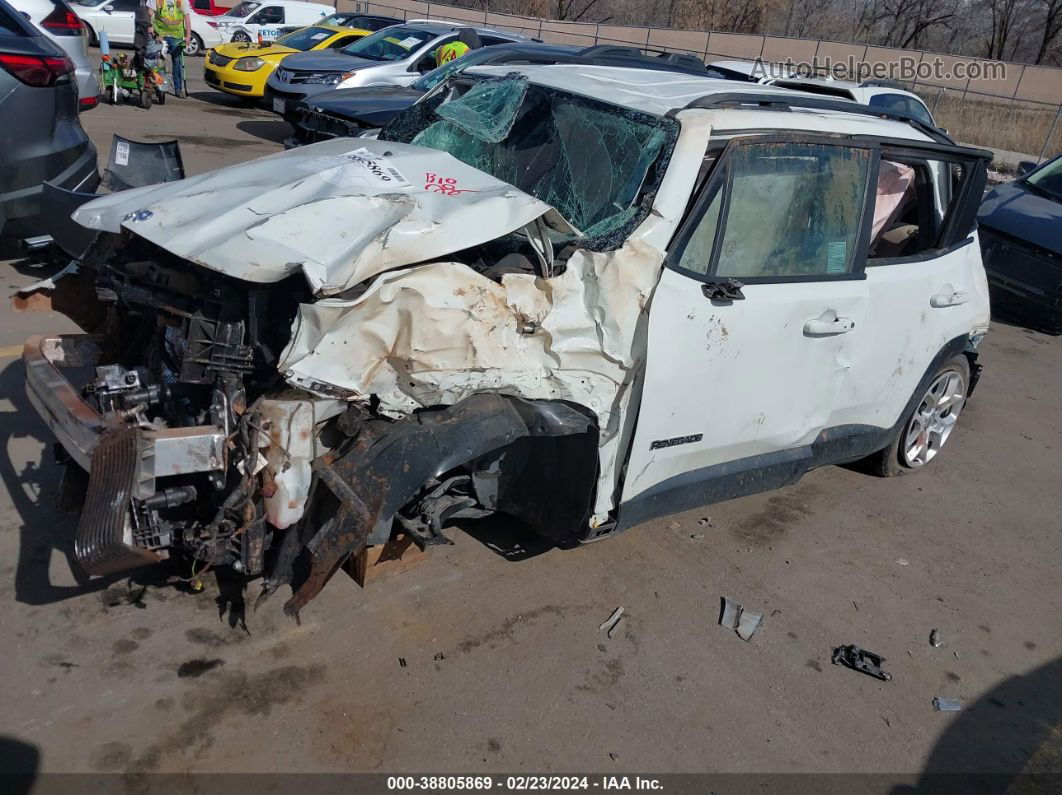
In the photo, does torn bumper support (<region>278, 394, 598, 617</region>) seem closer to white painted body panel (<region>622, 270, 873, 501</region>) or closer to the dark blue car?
white painted body panel (<region>622, 270, 873, 501</region>)

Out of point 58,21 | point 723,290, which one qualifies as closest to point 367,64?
point 58,21

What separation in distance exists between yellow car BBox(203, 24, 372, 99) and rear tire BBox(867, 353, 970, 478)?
41.0 ft

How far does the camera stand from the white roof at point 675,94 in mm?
3650

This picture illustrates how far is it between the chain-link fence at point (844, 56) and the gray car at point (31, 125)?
23.3 metres

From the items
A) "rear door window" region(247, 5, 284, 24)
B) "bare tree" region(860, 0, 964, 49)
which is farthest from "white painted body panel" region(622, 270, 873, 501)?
"bare tree" region(860, 0, 964, 49)

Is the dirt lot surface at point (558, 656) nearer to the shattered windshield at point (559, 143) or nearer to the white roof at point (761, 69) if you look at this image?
the shattered windshield at point (559, 143)

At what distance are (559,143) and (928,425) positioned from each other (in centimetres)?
289

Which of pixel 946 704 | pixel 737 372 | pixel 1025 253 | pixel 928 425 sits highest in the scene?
pixel 737 372

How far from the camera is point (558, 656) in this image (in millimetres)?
3406

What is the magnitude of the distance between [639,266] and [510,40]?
11.2m

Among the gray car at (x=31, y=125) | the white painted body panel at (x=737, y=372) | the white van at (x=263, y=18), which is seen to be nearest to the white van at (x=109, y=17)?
the white van at (x=263, y=18)

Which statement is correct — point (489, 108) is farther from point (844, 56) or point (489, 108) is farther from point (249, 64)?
point (844, 56)

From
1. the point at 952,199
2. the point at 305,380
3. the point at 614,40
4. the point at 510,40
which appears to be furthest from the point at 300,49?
the point at 614,40

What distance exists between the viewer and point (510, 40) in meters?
13.3
